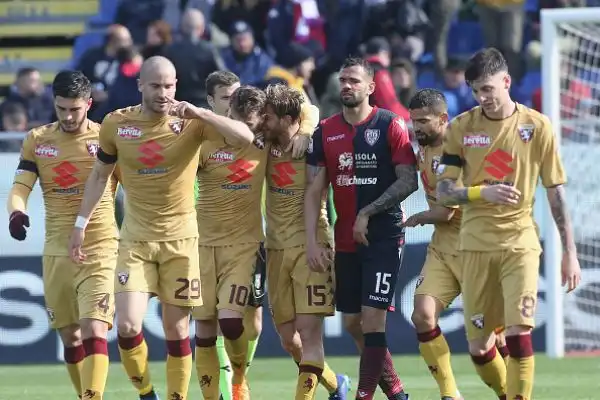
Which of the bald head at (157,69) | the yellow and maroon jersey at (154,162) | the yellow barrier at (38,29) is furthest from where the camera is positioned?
the yellow barrier at (38,29)

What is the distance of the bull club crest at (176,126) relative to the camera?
30.8 ft

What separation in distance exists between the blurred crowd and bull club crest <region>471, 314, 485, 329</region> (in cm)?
678

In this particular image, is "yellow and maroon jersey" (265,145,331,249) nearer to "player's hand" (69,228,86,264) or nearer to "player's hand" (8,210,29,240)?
"player's hand" (69,228,86,264)

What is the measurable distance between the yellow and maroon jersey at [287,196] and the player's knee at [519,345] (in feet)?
6.21

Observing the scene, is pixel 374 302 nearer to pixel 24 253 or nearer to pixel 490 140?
pixel 490 140

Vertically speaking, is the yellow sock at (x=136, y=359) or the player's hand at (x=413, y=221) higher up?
the player's hand at (x=413, y=221)

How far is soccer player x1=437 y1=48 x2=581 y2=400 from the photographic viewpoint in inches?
337

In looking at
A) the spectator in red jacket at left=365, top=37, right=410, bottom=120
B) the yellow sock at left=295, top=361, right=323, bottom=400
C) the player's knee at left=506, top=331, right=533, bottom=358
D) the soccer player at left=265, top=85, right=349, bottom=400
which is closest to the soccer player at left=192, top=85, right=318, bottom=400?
the soccer player at left=265, top=85, right=349, bottom=400

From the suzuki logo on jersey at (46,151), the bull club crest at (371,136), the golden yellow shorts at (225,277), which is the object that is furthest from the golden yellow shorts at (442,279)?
the suzuki logo on jersey at (46,151)

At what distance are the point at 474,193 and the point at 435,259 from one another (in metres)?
1.48

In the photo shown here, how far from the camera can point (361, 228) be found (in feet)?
30.9

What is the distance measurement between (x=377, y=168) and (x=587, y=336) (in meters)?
4.98

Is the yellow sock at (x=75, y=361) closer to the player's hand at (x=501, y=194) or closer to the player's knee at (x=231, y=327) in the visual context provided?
the player's knee at (x=231, y=327)

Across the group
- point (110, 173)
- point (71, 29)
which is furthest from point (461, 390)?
point (71, 29)
